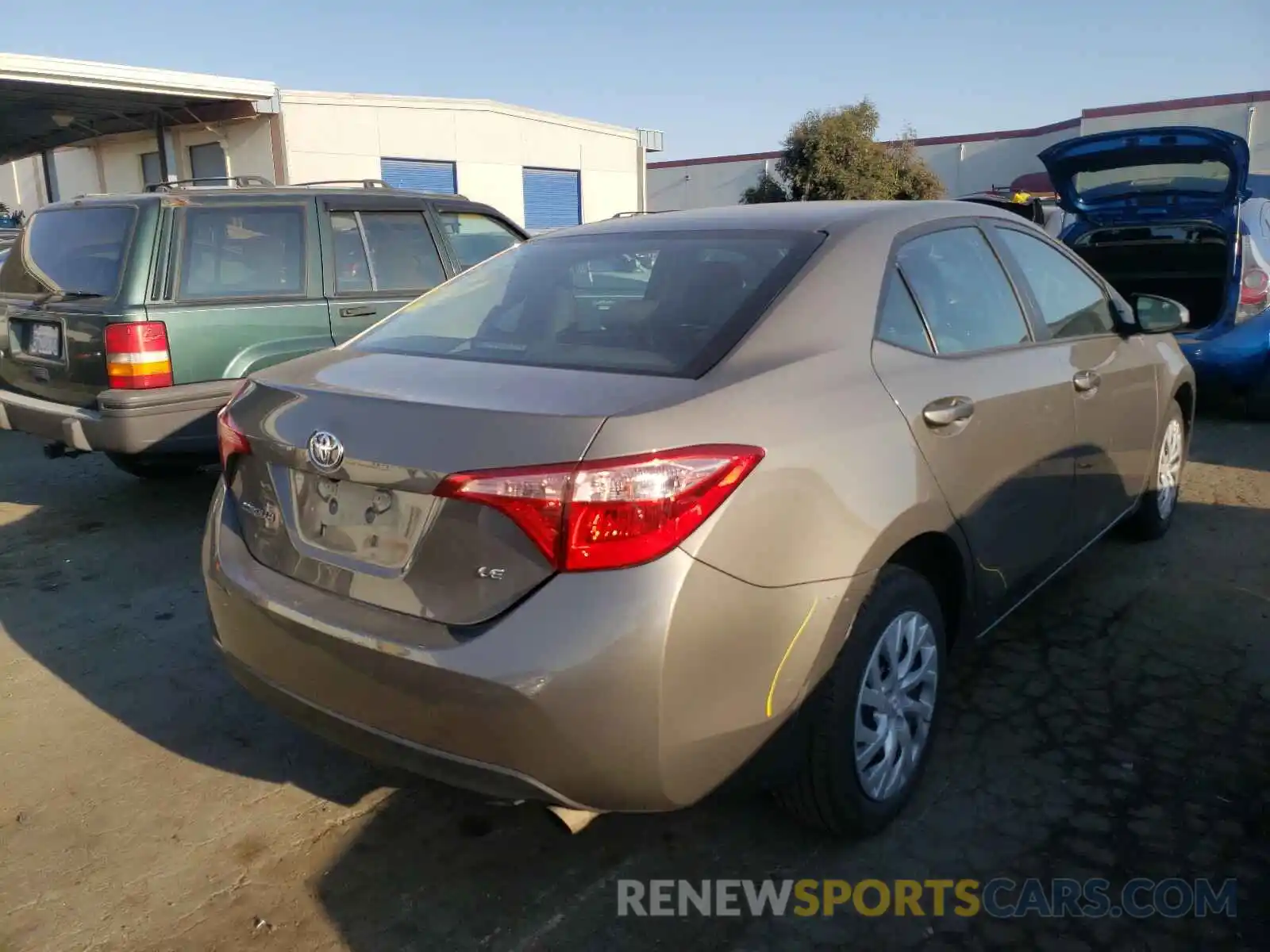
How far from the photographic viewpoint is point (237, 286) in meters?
5.35

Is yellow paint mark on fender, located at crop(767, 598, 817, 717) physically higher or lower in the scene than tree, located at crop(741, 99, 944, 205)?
lower

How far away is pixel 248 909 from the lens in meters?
2.44

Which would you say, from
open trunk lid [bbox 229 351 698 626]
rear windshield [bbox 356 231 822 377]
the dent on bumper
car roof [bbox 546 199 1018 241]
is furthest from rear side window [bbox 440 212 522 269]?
the dent on bumper

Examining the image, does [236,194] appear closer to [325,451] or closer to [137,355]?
[137,355]

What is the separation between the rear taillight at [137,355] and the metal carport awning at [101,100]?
12346mm

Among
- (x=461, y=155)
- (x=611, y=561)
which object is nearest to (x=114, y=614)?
(x=611, y=561)

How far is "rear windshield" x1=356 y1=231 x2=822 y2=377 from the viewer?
250 cm

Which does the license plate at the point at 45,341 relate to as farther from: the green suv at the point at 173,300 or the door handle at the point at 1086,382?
the door handle at the point at 1086,382

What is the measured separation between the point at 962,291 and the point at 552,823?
2.06 m

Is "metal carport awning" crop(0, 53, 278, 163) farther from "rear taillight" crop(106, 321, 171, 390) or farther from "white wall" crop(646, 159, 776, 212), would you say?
"white wall" crop(646, 159, 776, 212)

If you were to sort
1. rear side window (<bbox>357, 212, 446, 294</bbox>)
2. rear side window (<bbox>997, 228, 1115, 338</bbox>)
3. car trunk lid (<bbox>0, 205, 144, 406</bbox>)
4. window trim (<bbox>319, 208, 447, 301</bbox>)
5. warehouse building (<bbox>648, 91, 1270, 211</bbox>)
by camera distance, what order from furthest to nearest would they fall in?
warehouse building (<bbox>648, 91, 1270, 211</bbox>), rear side window (<bbox>357, 212, 446, 294</bbox>), window trim (<bbox>319, 208, 447, 301</bbox>), car trunk lid (<bbox>0, 205, 144, 406</bbox>), rear side window (<bbox>997, 228, 1115, 338</bbox>)

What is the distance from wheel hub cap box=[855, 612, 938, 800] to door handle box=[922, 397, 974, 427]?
521 millimetres

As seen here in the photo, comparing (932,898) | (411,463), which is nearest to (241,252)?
(411,463)

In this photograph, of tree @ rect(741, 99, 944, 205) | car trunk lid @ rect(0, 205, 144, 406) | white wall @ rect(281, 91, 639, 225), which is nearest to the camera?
car trunk lid @ rect(0, 205, 144, 406)
